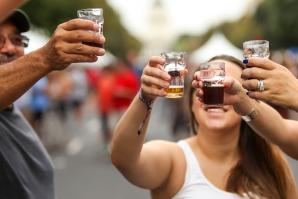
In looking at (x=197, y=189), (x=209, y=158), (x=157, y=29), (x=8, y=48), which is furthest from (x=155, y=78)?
(x=157, y=29)

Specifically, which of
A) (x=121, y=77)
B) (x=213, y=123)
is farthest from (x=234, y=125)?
(x=121, y=77)

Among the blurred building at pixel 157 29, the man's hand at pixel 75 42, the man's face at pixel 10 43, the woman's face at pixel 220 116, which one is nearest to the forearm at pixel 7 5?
the man's hand at pixel 75 42

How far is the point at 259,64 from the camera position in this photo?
8.01 feet

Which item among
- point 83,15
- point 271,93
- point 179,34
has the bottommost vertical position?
point 179,34

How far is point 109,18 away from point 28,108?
60.0m

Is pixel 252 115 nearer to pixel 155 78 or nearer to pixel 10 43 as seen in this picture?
pixel 155 78

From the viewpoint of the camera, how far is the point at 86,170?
1075 centimetres

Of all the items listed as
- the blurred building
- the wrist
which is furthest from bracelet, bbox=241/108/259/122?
the blurred building

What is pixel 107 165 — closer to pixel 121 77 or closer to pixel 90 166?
pixel 90 166

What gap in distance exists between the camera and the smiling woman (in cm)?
286

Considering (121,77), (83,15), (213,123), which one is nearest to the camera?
(83,15)

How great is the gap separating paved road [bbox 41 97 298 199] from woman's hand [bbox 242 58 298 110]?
604cm

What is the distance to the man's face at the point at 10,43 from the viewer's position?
316 cm

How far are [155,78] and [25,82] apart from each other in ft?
1.78
